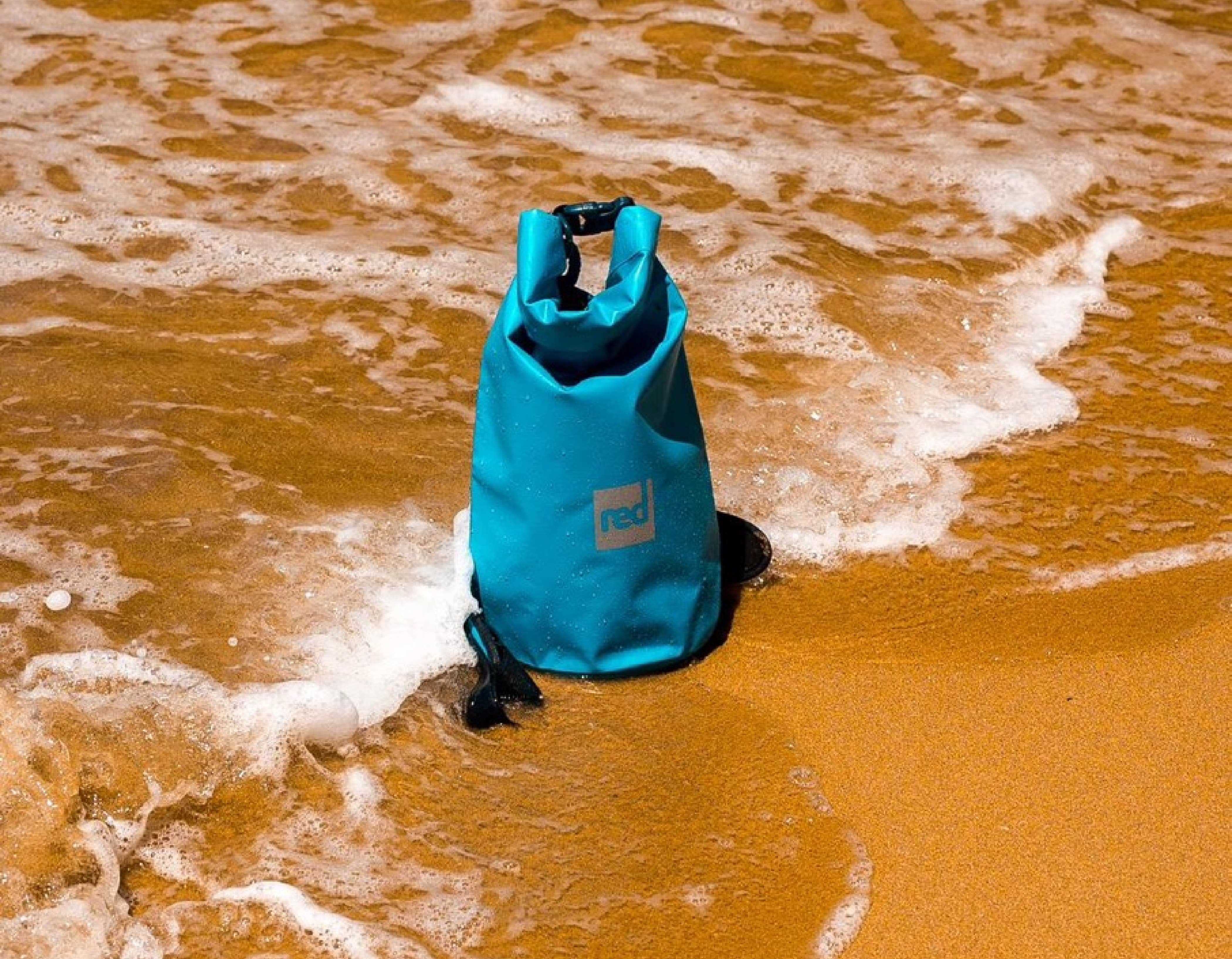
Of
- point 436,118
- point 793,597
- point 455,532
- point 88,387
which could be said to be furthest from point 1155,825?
point 436,118

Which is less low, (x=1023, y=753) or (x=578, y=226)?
(x=578, y=226)

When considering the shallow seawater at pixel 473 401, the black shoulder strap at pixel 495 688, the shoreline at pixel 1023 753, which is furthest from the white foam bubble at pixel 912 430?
the black shoulder strap at pixel 495 688

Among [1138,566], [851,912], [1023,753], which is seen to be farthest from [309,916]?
[1138,566]

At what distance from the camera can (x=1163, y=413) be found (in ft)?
13.4

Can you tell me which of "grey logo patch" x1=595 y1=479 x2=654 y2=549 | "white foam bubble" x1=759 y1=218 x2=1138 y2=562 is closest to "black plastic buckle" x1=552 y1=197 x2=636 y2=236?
"grey logo patch" x1=595 y1=479 x2=654 y2=549

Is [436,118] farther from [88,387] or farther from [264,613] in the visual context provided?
[264,613]

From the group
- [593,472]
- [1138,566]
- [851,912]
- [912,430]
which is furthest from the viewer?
[912,430]

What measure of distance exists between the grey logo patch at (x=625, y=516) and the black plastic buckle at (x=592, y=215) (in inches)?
20.8

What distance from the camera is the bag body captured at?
2.70m

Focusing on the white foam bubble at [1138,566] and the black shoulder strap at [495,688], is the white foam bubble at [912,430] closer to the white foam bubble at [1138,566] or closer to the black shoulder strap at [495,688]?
the white foam bubble at [1138,566]

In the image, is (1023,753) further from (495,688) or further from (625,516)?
(495,688)

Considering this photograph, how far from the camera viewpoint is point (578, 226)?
293 centimetres

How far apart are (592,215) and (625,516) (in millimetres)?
616

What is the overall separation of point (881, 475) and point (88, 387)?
217cm
